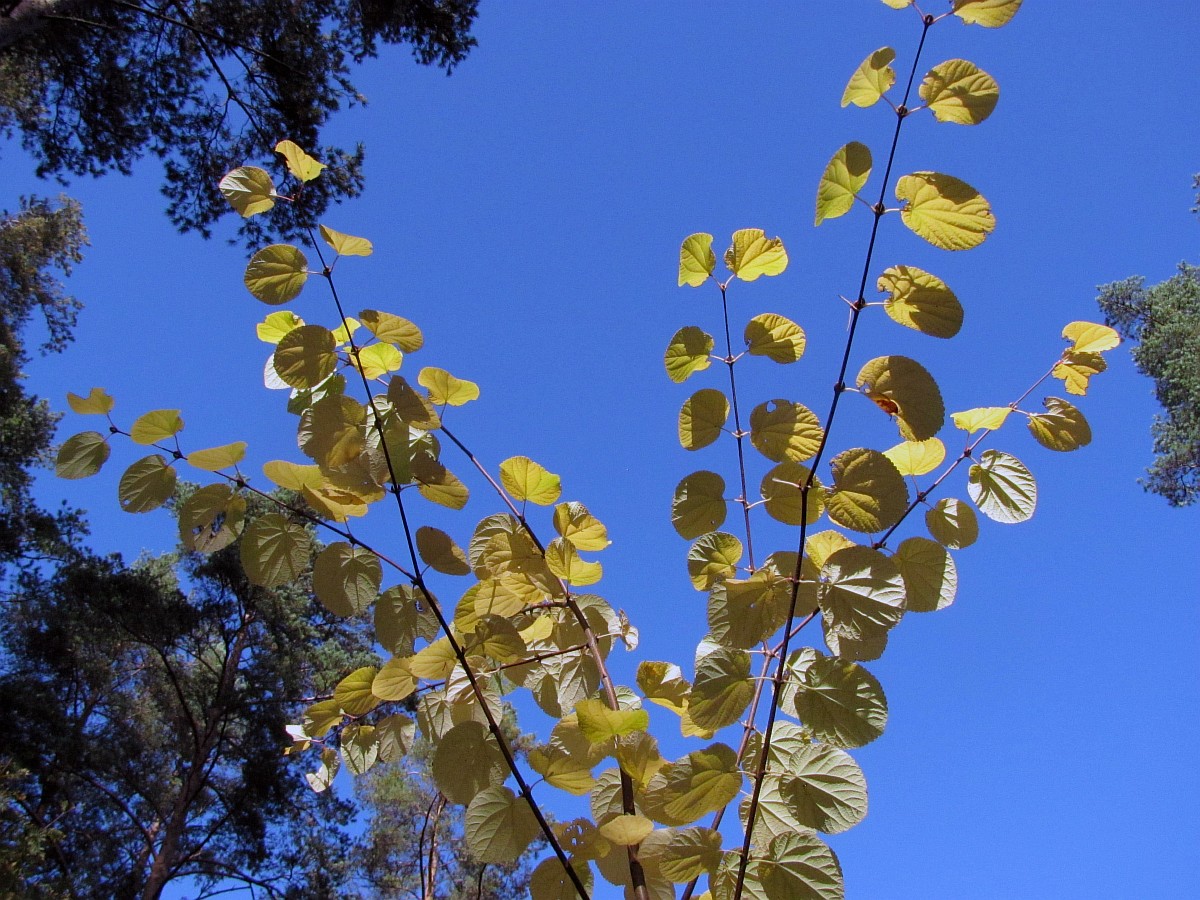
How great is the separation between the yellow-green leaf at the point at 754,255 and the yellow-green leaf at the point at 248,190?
377mm

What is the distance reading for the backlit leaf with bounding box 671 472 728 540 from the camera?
0.60m

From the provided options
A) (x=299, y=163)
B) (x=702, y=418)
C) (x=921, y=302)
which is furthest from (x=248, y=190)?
(x=921, y=302)

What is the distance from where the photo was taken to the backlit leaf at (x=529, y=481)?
2.17 ft

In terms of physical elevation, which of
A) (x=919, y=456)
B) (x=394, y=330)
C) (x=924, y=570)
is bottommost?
(x=924, y=570)

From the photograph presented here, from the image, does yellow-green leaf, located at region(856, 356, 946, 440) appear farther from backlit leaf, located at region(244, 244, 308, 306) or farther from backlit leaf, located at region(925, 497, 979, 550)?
backlit leaf, located at region(244, 244, 308, 306)

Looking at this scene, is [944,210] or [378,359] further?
[378,359]

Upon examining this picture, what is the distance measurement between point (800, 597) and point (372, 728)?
42 centimetres

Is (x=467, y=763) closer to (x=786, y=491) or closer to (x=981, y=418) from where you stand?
A: (x=786, y=491)

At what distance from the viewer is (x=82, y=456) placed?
22.9 inches

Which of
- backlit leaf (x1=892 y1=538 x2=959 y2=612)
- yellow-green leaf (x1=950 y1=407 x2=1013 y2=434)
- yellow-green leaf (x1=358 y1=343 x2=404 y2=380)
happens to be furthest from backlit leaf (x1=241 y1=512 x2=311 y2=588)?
yellow-green leaf (x1=950 y1=407 x2=1013 y2=434)

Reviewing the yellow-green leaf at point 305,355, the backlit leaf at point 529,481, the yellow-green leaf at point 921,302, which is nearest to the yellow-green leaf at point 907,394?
the yellow-green leaf at point 921,302

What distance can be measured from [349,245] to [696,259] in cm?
28

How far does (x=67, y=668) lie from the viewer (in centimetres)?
843

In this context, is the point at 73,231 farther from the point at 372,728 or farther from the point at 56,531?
the point at 372,728
